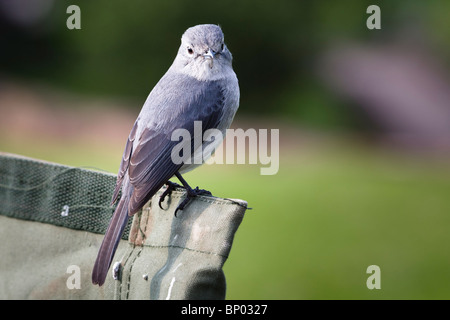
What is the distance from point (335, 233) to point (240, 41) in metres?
5.20

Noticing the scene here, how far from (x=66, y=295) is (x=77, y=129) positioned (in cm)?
778

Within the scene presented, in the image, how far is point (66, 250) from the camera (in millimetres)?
2775

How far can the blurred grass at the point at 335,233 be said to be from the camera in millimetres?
4945

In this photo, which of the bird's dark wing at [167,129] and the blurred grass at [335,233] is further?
the blurred grass at [335,233]

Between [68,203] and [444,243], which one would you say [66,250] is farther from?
[444,243]

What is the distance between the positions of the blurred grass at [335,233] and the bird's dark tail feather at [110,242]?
232 centimetres

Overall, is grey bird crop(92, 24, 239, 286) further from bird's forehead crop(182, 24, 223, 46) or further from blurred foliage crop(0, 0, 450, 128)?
blurred foliage crop(0, 0, 450, 128)

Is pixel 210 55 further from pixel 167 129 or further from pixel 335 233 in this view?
pixel 335 233

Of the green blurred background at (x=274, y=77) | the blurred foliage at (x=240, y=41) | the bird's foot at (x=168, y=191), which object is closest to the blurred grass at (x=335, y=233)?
the green blurred background at (x=274, y=77)

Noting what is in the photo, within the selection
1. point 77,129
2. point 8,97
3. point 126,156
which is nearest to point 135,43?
point 77,129

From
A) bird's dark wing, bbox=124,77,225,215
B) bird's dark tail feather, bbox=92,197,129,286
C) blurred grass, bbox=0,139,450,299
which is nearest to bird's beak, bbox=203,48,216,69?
bird's dark wing, bbox=124,77,225,215

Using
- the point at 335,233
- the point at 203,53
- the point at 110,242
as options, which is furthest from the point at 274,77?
the point at 110,242

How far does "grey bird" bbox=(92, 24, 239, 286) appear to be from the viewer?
2824 millimetres

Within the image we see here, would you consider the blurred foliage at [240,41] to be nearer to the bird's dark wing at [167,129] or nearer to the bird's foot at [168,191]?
the bird's dark wing at [167,129]
